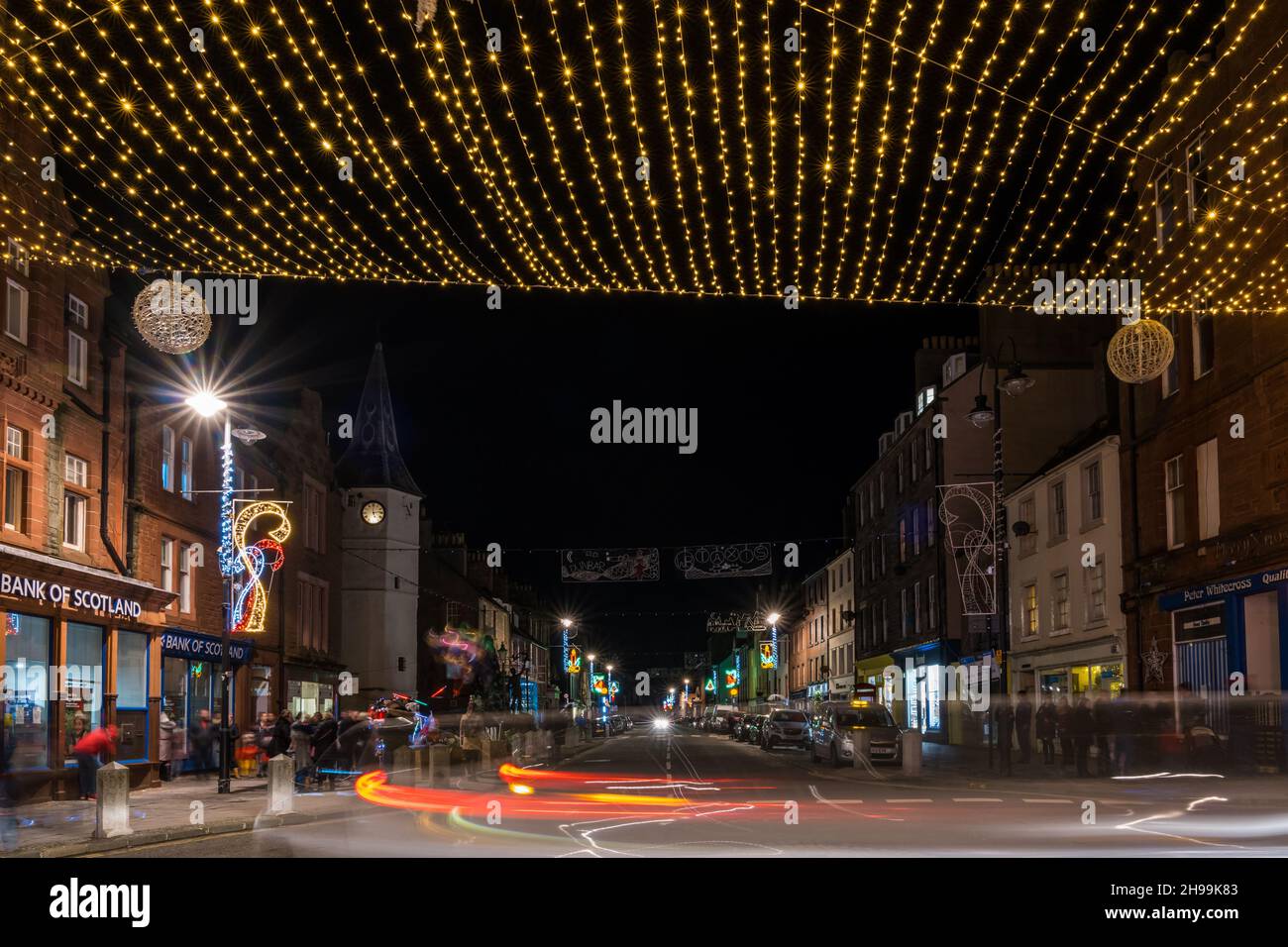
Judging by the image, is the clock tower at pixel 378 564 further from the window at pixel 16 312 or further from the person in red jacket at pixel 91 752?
the window at pixel 16 312

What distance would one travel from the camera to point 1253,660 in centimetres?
2522

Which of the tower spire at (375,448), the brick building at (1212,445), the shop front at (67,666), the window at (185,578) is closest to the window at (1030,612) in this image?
the brick building at (1212,445)

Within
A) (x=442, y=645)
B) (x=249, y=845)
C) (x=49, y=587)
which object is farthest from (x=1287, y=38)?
(x=442, y=645)

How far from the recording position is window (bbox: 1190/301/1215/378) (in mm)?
27281

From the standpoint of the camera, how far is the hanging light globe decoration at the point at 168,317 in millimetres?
21484

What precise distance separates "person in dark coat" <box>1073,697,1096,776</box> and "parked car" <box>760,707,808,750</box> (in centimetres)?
1800

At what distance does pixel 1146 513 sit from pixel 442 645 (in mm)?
44167

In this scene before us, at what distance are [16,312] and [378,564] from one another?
35.5 m

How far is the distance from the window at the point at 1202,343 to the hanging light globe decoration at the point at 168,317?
64.5 feet

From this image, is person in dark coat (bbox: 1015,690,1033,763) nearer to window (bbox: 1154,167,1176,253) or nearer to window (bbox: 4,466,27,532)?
window (bbox: 1154,167,1176,253)

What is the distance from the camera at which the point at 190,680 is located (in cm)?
3130

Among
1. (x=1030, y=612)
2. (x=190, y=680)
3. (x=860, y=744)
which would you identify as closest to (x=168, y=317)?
(x=190, y=680)

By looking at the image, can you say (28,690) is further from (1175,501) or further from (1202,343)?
(1202,343)

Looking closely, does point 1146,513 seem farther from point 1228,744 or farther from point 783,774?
point 783,774
